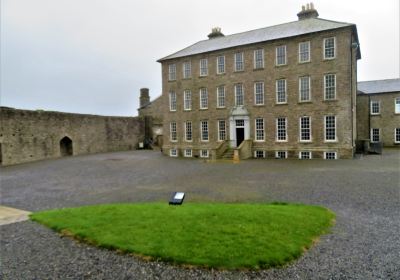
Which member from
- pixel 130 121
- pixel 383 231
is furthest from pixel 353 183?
pixel 130 121

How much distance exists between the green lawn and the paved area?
0.38 meters

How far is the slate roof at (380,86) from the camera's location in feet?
116

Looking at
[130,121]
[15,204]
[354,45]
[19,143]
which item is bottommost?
[15,204]

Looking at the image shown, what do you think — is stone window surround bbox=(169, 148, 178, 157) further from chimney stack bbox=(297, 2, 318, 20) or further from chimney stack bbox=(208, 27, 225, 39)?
chimney stack bbox=(297, 2, 318, 20)

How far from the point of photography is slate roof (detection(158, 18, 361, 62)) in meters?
24.5

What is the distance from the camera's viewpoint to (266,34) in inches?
1102

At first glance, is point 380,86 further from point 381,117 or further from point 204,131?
point 204,131

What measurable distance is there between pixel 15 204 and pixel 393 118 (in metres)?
38.5

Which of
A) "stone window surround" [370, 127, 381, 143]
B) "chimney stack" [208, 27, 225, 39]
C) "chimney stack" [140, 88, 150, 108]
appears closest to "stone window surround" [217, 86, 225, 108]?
"chimney stack" [208, 27, 225, 39]

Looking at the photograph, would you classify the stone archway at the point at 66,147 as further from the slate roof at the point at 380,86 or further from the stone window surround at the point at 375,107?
the slate roof at the point at 380,86

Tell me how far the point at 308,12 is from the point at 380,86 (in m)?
16.4

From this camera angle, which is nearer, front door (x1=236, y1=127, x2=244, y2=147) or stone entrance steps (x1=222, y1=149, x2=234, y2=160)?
stone entrance steps (x1=222, y1=149, x2=234, y2=160)

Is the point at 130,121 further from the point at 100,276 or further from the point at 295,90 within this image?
the point at 100,276

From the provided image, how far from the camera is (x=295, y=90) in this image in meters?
25.5
